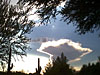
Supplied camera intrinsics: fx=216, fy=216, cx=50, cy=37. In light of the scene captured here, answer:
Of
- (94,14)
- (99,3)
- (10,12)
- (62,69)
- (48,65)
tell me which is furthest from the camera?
(48,65)

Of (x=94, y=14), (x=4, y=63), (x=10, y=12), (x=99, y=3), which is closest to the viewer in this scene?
(x=99, y=3)

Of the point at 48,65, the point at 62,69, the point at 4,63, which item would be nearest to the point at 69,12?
the point at 4,63

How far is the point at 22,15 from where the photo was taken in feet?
83.4

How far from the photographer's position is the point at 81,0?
12.6 metres

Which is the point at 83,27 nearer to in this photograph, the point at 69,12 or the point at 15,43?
the point at 69,12

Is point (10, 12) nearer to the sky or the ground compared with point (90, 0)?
nearer to the sky

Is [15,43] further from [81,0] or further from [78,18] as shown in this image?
[81,0]

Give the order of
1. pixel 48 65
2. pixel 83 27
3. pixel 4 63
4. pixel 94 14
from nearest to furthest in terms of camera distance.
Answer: pixel 94 14, pixel 83 27, pixel 4 63, pixel 48 65

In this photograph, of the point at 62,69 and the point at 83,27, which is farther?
the point at 62,69

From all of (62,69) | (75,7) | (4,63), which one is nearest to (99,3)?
(75,7)

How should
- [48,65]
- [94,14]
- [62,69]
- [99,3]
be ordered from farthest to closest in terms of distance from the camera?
[48,65] < [62,69] < [94,14] < [99,3]

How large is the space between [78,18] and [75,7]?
121 centimetres

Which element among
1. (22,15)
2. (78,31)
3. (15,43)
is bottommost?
(78,31)

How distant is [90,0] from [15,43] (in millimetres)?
15010
